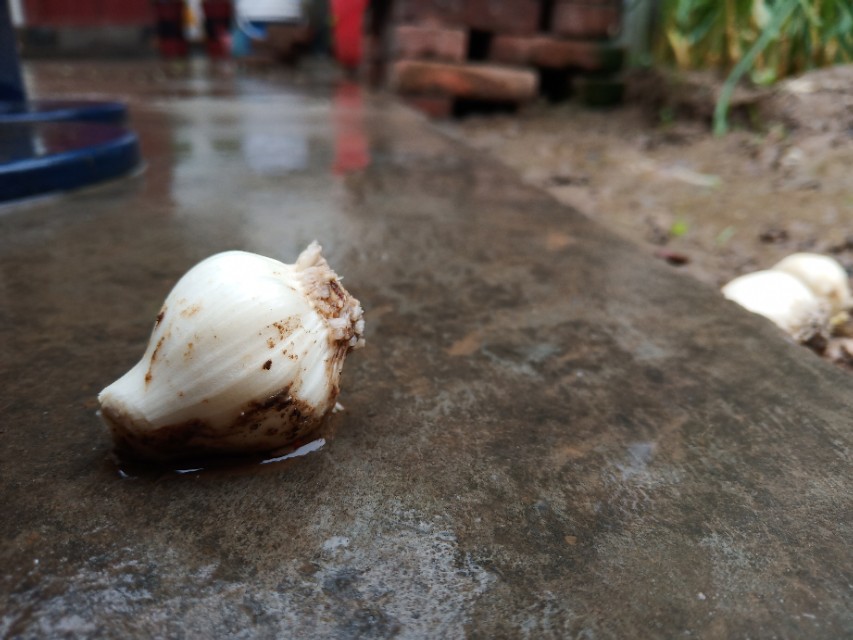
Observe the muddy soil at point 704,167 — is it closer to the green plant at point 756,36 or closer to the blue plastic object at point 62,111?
the green plant at point 756,36

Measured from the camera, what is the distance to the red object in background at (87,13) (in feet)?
26.3

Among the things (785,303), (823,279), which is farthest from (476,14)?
(785,303)

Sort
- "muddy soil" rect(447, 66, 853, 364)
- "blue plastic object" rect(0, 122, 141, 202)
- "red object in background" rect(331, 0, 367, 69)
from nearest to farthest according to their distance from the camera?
"blue plastic object" rect(0, 122, 141, 202)
"muddy soil" rect(447, 66, 853, 364)
"red object in background" rect(331, 0, 367, 69)

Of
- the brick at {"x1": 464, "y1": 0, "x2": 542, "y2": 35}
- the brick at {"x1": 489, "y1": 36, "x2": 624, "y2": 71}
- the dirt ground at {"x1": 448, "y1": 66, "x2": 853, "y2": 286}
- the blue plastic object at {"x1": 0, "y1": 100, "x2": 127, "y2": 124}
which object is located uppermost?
the brick at {"x1": 464, "y1": 0, "x2": 542, "y2": 35}

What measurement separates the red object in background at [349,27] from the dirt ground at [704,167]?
3.86 m

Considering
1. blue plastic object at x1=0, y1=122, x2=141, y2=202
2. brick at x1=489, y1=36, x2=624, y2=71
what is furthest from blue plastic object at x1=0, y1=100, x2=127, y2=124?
brick at x1=489, y1=36, x2=624, y2=71

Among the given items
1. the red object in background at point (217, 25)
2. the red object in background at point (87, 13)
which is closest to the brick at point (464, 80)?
the red object in background at point (87, 13)

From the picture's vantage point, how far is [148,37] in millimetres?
9023

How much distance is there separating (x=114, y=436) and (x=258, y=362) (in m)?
0.21

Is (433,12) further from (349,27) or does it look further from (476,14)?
(349,27)

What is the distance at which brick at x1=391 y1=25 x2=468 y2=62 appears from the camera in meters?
4.10

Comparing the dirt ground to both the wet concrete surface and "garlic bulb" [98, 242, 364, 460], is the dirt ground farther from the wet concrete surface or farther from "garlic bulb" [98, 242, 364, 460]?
"garlic bulb" [98, 242, 364, 460]

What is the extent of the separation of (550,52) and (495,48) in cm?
34

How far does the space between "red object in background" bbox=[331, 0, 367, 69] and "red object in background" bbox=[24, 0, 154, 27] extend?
121 inches
